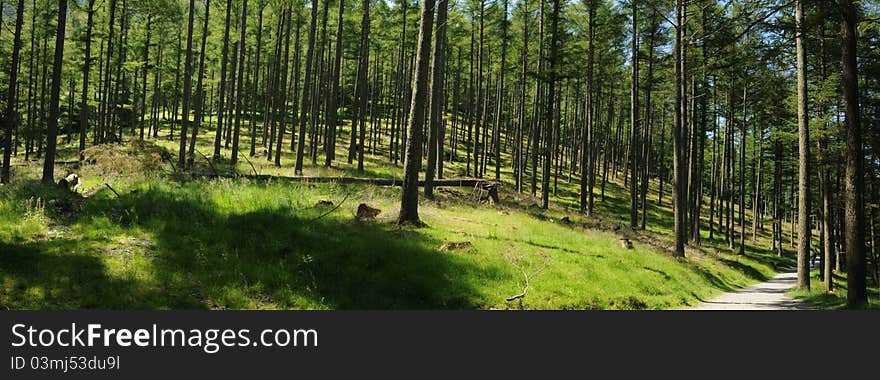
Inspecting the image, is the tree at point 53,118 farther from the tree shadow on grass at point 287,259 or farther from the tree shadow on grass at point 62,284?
the tree shadow on grass at point 62,284

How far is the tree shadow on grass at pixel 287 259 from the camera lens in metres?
7.71

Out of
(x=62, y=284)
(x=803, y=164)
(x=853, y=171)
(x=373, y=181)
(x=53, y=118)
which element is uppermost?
(x=53, y=118)

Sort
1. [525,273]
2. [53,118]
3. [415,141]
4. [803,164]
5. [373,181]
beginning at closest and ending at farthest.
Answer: [525,273] → [415,141] → [53,118] → [803,164] → [373,181]

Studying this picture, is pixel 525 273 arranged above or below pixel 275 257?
below

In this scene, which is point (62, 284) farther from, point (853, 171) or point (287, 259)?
point (853, 171)

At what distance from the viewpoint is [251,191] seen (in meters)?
12.0

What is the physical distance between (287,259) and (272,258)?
0.97 ft

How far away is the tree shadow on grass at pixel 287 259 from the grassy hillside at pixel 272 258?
1.1 inches

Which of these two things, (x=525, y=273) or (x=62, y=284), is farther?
(x=525, y=273)

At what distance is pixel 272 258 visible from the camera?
878cm

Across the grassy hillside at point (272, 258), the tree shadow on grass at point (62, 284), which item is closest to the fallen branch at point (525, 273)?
the grassy hillside at point (272, 258)

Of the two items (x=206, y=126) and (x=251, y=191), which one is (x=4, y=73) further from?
(x=251, y=191)

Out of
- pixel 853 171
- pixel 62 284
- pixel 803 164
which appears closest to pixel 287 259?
pixel 62 284

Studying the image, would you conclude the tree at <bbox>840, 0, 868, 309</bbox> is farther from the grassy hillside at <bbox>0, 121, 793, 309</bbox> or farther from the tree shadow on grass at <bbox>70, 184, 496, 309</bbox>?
the tree shadow on grass at <bbox>70, 184, 496, 309</bbox>
